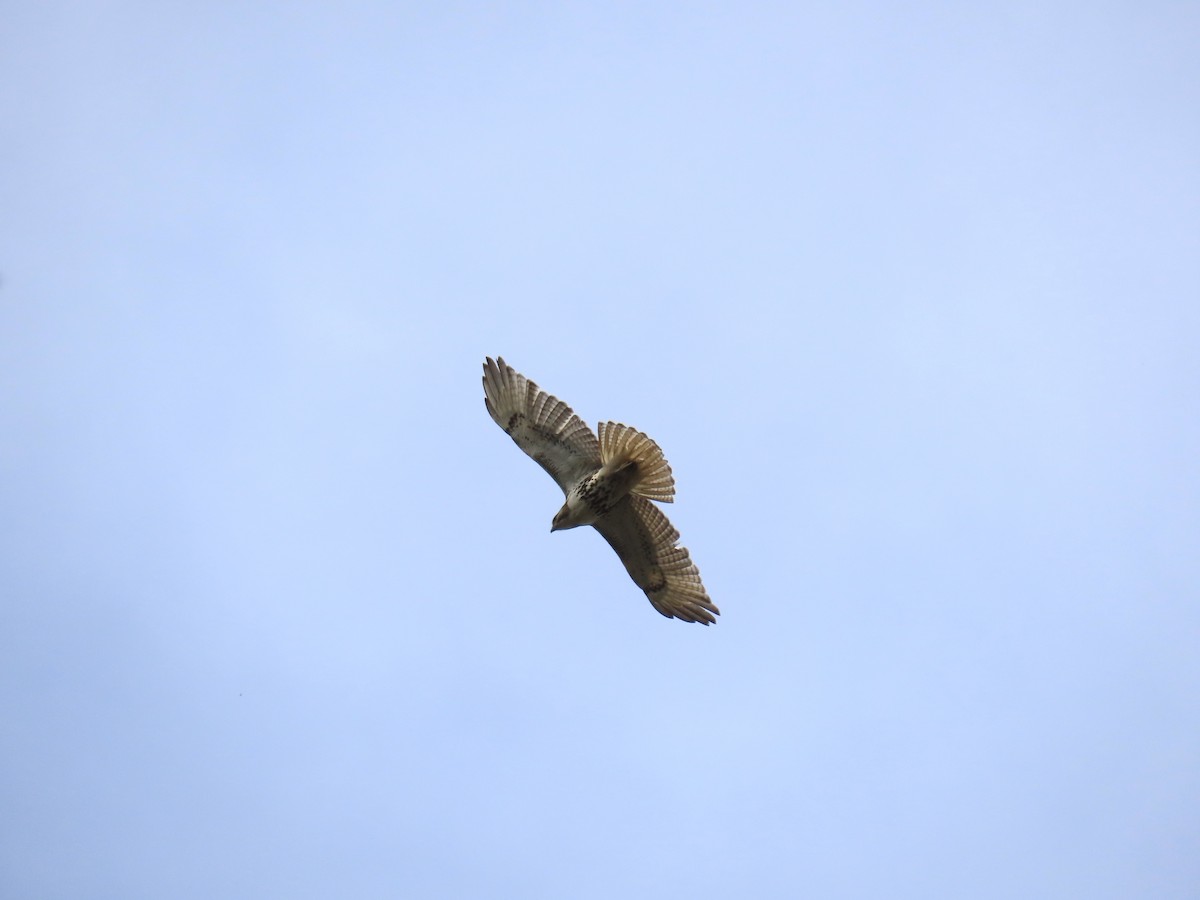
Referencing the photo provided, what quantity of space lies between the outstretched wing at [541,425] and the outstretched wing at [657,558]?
0.73 meters

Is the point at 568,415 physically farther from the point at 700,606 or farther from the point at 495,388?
the point at 700,606

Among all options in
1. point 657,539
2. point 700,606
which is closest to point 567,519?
point 657,539

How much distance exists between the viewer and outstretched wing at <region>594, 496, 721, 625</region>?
13031mm

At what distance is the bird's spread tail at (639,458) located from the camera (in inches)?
473

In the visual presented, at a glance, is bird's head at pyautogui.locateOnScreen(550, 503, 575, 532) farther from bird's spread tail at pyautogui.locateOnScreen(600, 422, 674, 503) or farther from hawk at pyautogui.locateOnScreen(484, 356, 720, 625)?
bird's spread tail at pyautogui.locateOnScreen(600, 422, 674, 503)

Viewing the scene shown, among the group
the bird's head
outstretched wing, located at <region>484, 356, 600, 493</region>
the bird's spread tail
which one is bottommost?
the bird's head

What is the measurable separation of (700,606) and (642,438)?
8.22ft

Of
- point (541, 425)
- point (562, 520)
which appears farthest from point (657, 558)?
point (541, 425)

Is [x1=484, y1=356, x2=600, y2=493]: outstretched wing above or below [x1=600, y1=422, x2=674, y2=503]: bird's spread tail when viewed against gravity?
above

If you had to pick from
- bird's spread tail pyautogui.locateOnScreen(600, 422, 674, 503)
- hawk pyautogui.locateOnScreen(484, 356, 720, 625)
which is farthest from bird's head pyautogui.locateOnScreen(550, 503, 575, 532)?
bird's spread tail pyautogui.locateOnScreen(600, 422, 674, 503)

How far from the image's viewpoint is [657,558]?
13.3m

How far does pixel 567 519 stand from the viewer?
1269 centimetres

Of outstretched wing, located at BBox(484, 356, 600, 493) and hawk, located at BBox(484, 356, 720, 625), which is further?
outstretched wing, located at BBox(484, 356, 600, 493)

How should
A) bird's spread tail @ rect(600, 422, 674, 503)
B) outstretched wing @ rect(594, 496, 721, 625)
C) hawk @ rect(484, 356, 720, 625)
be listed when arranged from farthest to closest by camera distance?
1. outstretched wing @ rect(594, 496, 721, 625)
2. hawk @ rect(484, 356, 720, 625)
3. bird's spread tail @ rect(600, 422, 674, 503)
